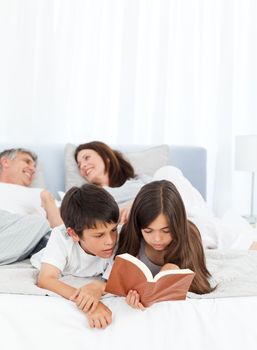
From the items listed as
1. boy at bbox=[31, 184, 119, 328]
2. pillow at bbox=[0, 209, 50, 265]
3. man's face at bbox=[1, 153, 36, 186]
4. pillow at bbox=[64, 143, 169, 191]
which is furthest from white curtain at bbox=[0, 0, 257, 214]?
boy at bbox=[31, 184, 119, 328]

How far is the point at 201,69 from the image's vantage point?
293 cm

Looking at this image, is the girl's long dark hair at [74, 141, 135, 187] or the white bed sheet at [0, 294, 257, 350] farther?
the girl's long dark hair at [74, 141, 135, 187]

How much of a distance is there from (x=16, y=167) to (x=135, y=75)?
95cm

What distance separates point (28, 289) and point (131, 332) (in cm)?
28

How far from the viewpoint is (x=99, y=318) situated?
1.10 meters

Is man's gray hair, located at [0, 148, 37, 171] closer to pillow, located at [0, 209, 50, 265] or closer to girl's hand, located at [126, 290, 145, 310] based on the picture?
pillow, located at [0, 209, 50, 265]

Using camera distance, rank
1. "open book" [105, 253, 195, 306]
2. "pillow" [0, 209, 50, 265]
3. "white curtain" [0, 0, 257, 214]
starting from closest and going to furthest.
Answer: "open book" [105, 253, 195, 306] < "pillow" [0, 209, 50, 265] < "white curtain" [0, 0, 257, 214]

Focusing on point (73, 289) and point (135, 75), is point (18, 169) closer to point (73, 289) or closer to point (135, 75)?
point (135, 75)

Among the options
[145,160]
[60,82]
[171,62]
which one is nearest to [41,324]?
[145,160]

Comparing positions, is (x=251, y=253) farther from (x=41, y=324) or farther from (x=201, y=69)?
(x=201, y=69)

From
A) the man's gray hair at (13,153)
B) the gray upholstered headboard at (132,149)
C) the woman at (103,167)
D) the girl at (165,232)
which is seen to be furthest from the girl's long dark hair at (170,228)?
the gray upholstered headboard at (132,149)

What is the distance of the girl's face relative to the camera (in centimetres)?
130

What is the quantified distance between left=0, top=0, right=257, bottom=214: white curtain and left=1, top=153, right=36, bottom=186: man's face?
1.40 ft

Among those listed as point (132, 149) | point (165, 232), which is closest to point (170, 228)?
point (165, 232)
